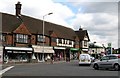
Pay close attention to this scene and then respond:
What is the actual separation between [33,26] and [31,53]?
7.38 m

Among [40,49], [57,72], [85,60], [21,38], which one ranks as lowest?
[57,72]

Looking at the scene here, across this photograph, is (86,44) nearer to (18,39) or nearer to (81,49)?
(81,49)

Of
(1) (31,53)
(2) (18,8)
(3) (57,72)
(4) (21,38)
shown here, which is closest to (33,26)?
(2) (18,8)

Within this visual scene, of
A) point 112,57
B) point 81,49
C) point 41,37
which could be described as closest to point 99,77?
point 112,57

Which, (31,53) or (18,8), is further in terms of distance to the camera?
(18,8)

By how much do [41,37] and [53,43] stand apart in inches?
265

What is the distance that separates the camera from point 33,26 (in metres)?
65.0

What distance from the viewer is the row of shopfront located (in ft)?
172

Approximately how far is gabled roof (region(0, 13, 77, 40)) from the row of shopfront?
3616mm

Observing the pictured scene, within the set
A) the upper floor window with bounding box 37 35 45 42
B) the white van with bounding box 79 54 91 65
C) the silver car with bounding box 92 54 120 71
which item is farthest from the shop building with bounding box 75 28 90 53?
the silver car with bounding box 92 54 120 71

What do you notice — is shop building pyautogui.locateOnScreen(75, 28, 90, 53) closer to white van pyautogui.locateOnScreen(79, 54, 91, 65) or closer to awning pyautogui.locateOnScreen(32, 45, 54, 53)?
awning pyautogui.locateOnScreen(32, 45, 54, 53)

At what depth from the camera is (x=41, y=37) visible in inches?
2569

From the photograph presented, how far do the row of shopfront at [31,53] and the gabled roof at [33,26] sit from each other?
3.62m

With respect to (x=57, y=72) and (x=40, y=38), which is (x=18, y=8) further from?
(x=57, y=72)
